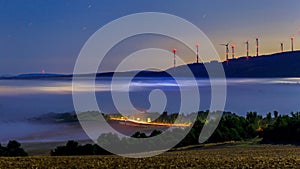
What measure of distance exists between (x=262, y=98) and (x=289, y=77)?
11.5 m

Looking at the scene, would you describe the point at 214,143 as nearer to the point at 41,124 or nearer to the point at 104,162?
the point at 104,162

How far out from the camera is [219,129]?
22.4 meters

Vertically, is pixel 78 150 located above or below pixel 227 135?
below

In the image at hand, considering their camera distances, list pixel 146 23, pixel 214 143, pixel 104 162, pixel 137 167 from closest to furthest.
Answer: pixel 137 167 < pixel 104 162 < pixel 146 23 < pixel 214 143

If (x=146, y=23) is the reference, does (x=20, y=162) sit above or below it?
below

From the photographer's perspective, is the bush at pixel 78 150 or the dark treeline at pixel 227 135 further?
the dark treeline at pixel 227 135

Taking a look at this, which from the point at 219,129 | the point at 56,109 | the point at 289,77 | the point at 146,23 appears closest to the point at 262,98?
the point at 289,77

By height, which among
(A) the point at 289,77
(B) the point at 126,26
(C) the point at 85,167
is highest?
(A) the point at 289,77

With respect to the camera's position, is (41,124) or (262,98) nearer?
(41,124)

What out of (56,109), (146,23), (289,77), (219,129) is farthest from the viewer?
(289,77)

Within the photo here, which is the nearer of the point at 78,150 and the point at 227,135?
the point at 78,150

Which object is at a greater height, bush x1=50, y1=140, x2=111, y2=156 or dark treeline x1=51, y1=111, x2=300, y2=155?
dark treeline x1=51, y1=111, x2=300, y2=155

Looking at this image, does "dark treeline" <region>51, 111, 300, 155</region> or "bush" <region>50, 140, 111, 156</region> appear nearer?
Answer: "bush" <region>50, 140, 111, 156</region>

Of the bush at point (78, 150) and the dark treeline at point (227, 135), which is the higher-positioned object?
the dark treeline at point (227, 135)
